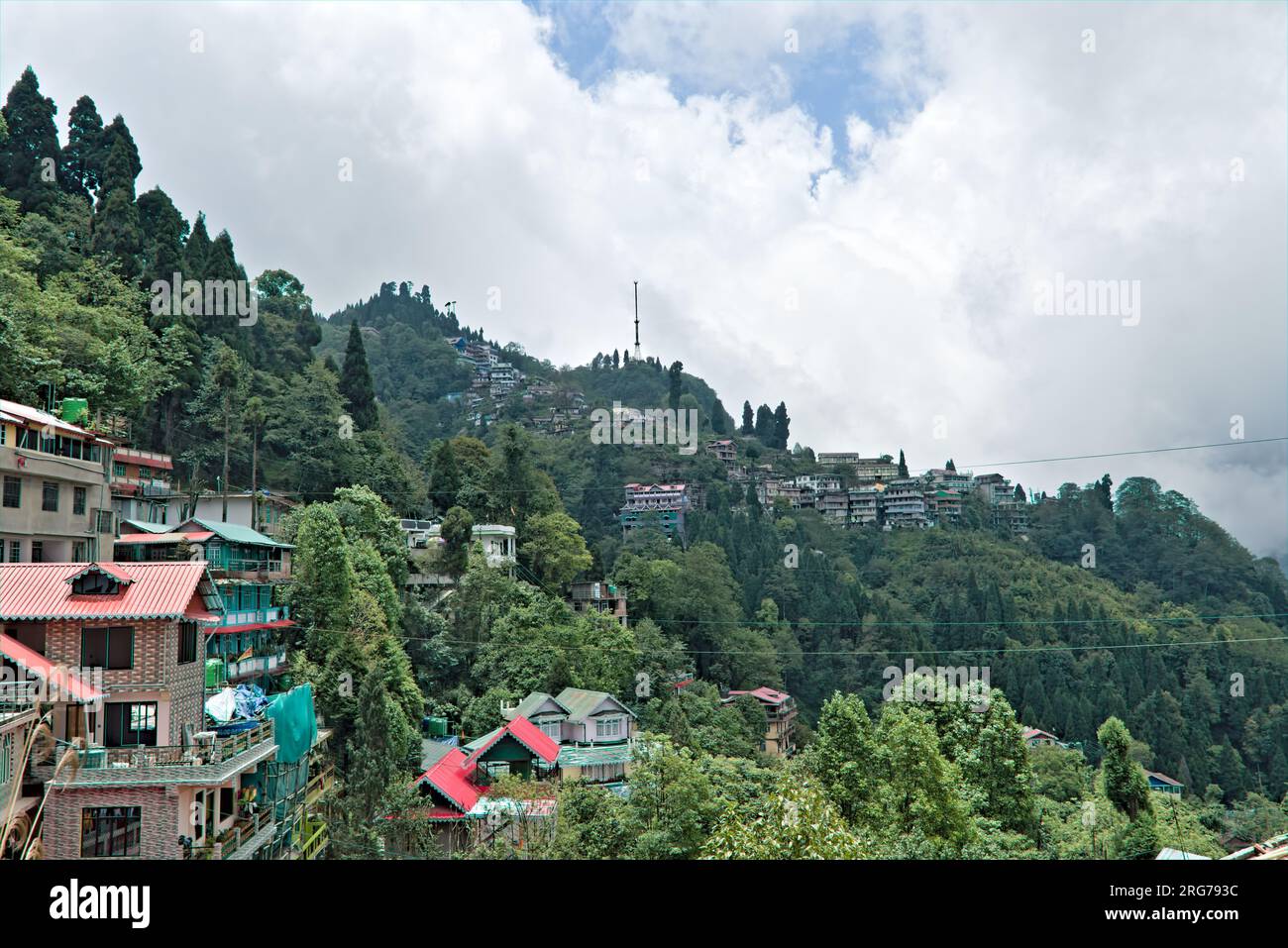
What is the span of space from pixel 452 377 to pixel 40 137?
34.1 m

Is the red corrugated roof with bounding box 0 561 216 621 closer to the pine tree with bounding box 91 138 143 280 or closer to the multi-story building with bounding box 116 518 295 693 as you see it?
the multi-story building with bounding box 116 518 295 693

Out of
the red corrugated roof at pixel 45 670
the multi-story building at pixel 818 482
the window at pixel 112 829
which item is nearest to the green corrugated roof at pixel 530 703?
the window at pixel 112 829

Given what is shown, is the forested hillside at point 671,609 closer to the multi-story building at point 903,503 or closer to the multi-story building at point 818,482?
the multi-story building at point 903,503

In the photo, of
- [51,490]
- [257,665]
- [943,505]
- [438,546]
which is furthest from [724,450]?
[51,490]

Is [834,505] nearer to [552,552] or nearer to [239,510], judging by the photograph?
[552,552]

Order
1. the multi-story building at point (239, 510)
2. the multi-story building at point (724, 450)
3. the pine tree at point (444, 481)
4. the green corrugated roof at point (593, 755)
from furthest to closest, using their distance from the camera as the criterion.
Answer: the multi-story building at point (724, 450), the pine tree at point (444, 481), the green corrugated roof at point (593, 755), the multi-story building at point (239, 510)

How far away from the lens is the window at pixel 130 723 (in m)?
6.93

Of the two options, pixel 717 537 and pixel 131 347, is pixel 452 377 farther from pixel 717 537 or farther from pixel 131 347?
pixel 131 347

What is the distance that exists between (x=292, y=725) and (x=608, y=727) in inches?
368

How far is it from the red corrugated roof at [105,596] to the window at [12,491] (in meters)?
2.50

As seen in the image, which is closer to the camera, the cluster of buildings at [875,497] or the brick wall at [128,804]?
the brick wall at [128,804]

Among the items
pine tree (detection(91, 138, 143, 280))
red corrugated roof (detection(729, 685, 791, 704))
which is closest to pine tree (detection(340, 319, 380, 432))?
pine tree (detection(91, 138, 143, 280))

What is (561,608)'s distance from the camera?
20.5m
